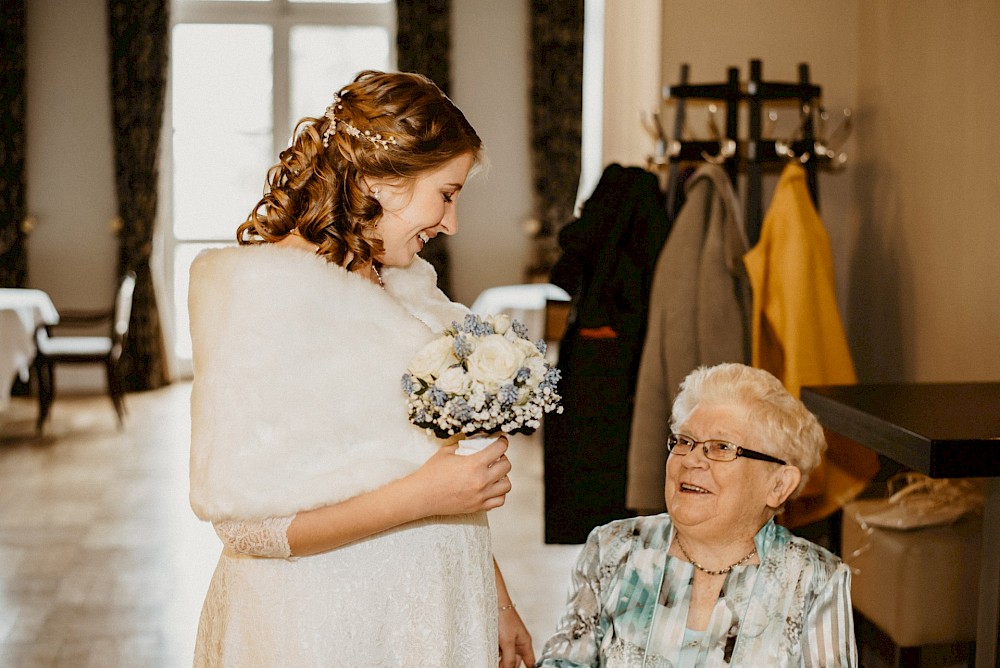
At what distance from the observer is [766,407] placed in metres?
1.92

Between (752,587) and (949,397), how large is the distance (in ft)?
3.40

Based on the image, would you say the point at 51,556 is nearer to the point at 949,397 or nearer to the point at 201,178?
the point at 949,397

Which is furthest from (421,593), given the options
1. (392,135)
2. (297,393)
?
(392,135)

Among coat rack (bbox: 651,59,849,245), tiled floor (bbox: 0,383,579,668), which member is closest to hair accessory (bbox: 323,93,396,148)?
coat rack (bbox: 651,59,849,245)

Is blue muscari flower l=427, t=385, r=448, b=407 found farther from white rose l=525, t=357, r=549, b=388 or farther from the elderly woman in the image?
the elderly woman

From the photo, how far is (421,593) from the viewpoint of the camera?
1431 millimetres

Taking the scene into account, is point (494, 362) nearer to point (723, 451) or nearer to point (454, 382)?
point (454, 382)

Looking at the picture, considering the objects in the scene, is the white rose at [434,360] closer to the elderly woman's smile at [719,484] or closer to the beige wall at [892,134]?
Answer: the elderly woman's smile at [719,484]

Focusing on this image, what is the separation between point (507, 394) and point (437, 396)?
91 millimetres

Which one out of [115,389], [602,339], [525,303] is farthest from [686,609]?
[115,389]

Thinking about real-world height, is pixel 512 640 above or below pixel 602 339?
below

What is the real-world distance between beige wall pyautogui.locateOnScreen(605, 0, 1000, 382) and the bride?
2.26 m

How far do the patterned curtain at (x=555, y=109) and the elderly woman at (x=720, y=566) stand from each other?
713 cm

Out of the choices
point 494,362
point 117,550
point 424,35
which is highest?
point 424,35
